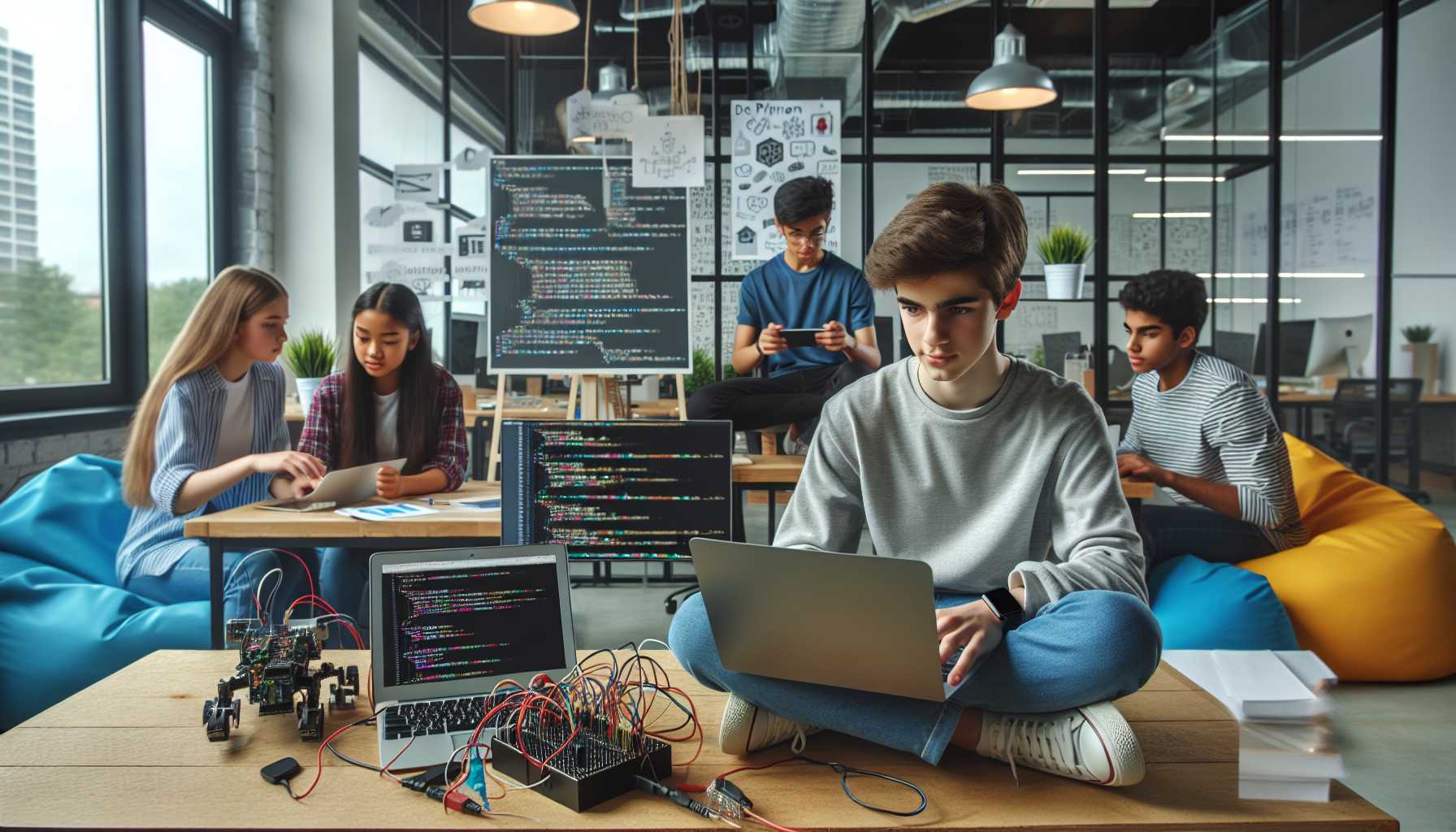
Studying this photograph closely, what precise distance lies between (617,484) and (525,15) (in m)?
2.54

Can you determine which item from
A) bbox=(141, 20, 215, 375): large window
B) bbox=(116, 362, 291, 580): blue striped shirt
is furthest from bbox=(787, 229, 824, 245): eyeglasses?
bbox=(141, 20, 215, 375): large window

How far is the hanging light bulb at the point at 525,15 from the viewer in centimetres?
370

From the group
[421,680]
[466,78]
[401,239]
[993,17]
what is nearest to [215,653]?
[421,680]

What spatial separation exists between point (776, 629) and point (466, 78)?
807 cm

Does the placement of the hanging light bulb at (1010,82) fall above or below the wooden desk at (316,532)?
above

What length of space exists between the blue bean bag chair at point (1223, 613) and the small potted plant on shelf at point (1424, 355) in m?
4.86

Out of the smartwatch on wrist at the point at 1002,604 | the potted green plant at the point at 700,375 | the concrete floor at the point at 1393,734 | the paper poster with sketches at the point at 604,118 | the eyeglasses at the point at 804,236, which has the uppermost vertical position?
the paper poster with sketches at the point at 604,118

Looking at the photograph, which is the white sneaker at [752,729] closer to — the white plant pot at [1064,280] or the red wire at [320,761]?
the red wire at [320,761]

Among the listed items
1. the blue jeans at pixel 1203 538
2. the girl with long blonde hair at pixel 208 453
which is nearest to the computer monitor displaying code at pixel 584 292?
the girl with long blonde hair at pixel 208 453

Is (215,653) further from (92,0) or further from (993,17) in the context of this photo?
(993,17)

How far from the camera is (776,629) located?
1213 millimetres

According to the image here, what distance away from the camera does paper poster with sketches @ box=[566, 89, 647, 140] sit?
370 centimetres

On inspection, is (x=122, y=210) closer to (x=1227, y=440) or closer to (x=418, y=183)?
(x=418, y=183)

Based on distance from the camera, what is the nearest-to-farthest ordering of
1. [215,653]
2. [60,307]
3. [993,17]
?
[215,653]
[60,307]
[993,17]
